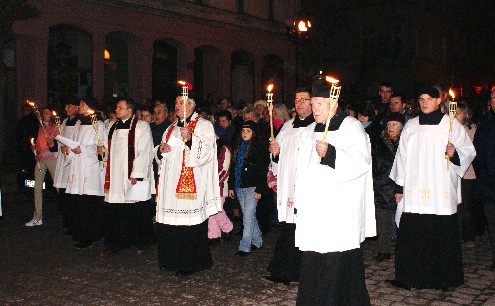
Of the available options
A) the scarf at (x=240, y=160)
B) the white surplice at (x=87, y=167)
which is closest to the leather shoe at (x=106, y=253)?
the white surplice at (x=87, y=167)

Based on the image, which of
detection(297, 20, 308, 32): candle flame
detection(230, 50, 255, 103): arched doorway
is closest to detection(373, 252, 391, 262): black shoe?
detection(297, 20, 308, 32): candle flame

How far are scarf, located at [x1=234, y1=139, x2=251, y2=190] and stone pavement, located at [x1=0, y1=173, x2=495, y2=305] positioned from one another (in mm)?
985

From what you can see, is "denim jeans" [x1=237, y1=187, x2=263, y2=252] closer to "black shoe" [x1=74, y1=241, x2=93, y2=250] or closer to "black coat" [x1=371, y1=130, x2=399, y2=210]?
"black coat" [x1=371, y1=130, x2=399, y2=210]

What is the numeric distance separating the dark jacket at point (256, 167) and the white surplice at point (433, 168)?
2340 millimetres

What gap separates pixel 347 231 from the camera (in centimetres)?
559

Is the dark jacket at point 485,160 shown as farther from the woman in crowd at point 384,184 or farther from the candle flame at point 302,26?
the candle flame at point 302,26

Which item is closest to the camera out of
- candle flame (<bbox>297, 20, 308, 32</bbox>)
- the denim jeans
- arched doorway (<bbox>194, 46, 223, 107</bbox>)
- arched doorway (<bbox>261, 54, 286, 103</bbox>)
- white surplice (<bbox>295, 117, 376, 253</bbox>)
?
white surplice (<bbox>295, 117, 376, 253</bbox>)

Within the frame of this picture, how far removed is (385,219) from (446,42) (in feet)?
114

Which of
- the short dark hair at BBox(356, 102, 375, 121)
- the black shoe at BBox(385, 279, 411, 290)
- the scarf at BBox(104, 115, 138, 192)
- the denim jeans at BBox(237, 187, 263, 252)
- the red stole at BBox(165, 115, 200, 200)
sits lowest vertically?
the black shoe at BBox(385, 279, 411, 290)

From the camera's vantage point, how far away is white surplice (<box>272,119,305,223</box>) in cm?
753

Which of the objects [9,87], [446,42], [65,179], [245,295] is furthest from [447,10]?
[245,295]

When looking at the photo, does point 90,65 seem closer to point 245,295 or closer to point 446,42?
point 245,295

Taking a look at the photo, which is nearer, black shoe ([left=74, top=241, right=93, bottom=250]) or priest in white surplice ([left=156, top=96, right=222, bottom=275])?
priest in white surplice ([left=156, top=96, right=222, bottom=275])

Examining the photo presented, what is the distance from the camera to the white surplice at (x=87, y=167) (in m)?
9.84
